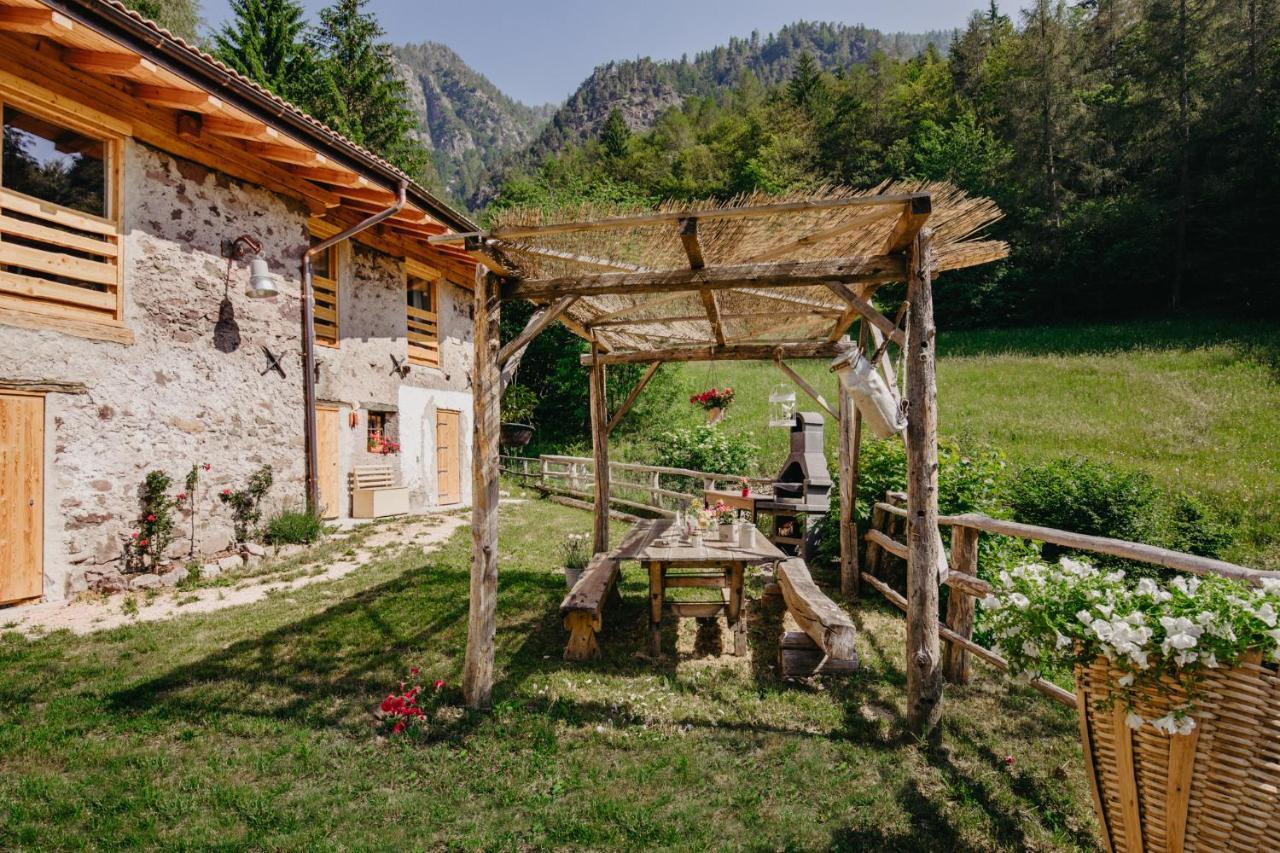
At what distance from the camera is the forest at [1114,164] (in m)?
20.3

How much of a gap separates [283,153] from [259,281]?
5.36 ft

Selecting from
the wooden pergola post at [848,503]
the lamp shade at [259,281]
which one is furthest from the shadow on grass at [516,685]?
the lamp shade at [259,281]

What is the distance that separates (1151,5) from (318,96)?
1203 inches

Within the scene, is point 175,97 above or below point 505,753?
above

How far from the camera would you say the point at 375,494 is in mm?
9258

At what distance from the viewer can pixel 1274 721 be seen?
1.60 m

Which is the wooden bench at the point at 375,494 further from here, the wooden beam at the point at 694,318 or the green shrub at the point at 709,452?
the wooden beam at the point at 694,318

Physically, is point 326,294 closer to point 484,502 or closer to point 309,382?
point 309,382

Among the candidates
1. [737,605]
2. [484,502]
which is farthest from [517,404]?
[484,502]

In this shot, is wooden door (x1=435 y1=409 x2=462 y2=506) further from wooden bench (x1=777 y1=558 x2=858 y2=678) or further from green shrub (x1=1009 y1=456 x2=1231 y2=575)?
green shrub (x1=1009 y1=456 x2=1231 y2=575)

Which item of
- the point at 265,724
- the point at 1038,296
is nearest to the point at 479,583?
the point at 265,724

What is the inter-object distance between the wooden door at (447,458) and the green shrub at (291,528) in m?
3.37

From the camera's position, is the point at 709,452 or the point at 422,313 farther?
the point at 709,452

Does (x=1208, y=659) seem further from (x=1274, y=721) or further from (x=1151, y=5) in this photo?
(x=1151, y=5)
